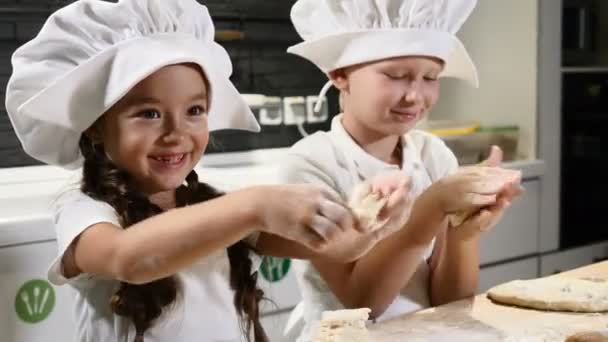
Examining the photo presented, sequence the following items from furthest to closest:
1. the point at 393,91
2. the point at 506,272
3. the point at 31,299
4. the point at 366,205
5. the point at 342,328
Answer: the point at 506,272 < the point at 31,299 < the point at 393,91 < the point at 342,328 < the point at 366,205

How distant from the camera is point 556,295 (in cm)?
101

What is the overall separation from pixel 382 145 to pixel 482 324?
0.32 meters

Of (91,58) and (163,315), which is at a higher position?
(91,58)

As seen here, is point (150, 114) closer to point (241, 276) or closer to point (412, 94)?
point (241, 276)

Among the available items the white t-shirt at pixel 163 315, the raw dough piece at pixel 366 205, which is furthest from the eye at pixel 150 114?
the raw dough piece at pixel 366 205

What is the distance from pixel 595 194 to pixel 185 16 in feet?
5.79

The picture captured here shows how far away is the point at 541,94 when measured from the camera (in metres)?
2.18

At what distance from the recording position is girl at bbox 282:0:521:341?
1.03 m

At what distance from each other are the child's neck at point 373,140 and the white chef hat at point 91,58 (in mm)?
316

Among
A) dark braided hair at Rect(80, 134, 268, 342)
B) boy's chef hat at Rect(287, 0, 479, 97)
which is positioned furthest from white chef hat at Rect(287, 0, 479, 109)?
dark braided hair at Rect(80, 134, 268, 342)

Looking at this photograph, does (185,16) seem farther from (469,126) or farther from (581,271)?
(469,126)

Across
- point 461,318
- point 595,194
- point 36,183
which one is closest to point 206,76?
point 461,318

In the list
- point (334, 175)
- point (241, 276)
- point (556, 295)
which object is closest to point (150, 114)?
point (241, 276)

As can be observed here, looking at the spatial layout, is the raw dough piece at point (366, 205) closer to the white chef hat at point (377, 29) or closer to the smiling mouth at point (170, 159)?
the smiling mouth at point (170, 159)
